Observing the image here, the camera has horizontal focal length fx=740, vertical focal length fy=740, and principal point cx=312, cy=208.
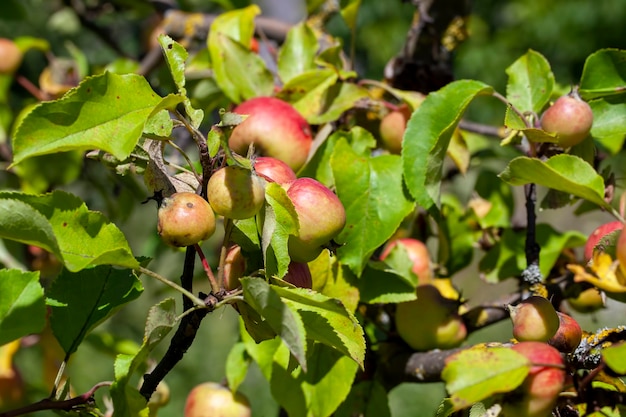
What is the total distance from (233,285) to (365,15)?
3.09m

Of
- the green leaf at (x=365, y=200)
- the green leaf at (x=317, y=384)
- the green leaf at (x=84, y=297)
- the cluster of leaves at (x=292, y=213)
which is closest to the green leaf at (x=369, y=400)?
the cluster of leaves at (x=292, y=213)

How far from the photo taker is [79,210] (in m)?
0.60

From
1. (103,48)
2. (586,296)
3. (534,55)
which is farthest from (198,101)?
(103,48)

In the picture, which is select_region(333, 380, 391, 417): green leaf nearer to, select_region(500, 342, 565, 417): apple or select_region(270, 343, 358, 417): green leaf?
select_region(270, 343, 358, 417): green leaf

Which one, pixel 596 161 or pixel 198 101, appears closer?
pixel 596 161

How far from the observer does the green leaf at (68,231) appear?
1.81 ft

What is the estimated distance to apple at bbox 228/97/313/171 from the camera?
81 centimetres

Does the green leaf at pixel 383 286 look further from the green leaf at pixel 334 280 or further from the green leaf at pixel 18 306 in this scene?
the green leaf at pixel 18 306

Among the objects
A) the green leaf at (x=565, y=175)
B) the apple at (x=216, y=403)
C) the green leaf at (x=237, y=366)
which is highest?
the green leaf at (x=565, y=175)

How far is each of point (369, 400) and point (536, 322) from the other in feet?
1.32

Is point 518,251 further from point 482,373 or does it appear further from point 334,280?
point 482,373

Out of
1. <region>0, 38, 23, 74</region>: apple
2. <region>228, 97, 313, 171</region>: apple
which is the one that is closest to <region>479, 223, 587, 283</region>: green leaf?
<region>228, 97, 313, 171</region>: apple

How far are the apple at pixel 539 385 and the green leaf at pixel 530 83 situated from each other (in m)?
0.38

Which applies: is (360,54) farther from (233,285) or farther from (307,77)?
(233,285)
